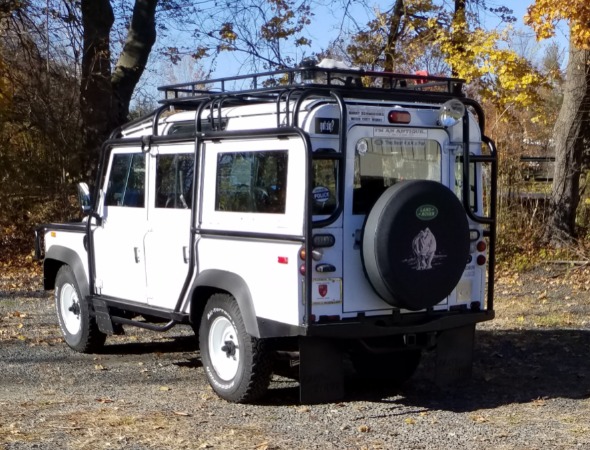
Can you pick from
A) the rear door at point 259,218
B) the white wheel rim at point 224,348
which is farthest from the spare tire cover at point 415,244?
the white wheel rim at point 224,348

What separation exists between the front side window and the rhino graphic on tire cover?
17.8 inches

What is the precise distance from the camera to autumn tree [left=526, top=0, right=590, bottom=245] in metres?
17.1

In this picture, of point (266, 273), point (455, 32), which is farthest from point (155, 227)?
point (455, 32)

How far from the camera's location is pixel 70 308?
977cm

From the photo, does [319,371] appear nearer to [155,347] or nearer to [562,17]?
[155,347]

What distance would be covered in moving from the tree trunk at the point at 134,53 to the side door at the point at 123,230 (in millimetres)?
10522

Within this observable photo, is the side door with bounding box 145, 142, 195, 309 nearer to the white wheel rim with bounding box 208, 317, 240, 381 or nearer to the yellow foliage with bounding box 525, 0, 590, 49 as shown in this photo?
the white wheel rim with bounding box 208, 317, 240, 381

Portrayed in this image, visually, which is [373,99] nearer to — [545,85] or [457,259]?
[457,259]

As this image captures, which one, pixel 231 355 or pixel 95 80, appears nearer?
pixel 231 355

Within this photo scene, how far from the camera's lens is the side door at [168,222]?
26.0 feet

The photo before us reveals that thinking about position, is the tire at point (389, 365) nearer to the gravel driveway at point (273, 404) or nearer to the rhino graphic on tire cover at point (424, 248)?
the gravel driveway at point (273, 404)

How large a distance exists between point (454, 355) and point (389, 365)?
29.8 inches

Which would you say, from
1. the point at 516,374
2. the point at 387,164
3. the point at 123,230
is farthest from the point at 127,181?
the point at 516,374

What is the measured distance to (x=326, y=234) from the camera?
677 cm
